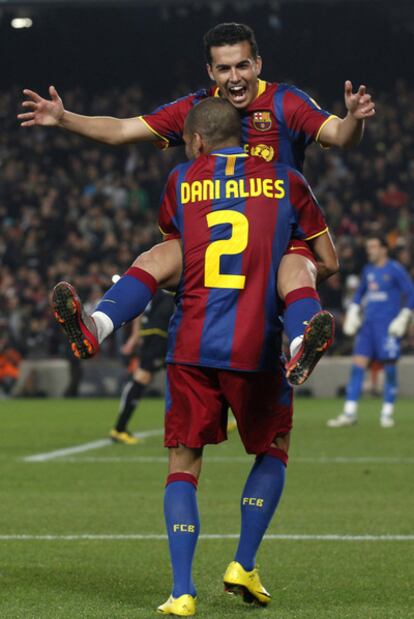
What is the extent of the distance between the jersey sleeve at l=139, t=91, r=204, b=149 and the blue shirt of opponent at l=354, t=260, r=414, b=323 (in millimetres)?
11088

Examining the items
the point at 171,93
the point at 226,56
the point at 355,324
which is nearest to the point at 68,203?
the point at 171,93

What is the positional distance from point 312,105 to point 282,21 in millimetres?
30299

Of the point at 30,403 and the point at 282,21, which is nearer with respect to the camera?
the point at 30,403

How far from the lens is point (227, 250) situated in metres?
5.57

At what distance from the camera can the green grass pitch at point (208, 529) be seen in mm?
5766

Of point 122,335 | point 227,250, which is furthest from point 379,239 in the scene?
point 227,250

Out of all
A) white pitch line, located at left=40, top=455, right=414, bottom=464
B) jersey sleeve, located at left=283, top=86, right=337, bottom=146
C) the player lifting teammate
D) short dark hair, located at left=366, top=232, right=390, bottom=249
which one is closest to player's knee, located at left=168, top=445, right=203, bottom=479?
the player lifting teammate

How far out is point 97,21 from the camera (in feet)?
119

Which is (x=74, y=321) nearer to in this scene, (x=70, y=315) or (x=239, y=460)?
(x=70, y=315)

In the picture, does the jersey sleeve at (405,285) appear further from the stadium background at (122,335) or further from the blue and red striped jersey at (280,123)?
the blue and red striped jersey at (280,123)

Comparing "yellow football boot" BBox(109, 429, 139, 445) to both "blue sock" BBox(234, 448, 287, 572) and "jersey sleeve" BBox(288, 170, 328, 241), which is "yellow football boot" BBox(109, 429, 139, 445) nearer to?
"blue sock" BBox(234, 448, 287, 572)

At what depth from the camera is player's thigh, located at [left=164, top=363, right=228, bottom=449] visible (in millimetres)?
5574

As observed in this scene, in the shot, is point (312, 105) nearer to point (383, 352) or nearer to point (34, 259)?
point (383, 352)

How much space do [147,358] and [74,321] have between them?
353 inches
